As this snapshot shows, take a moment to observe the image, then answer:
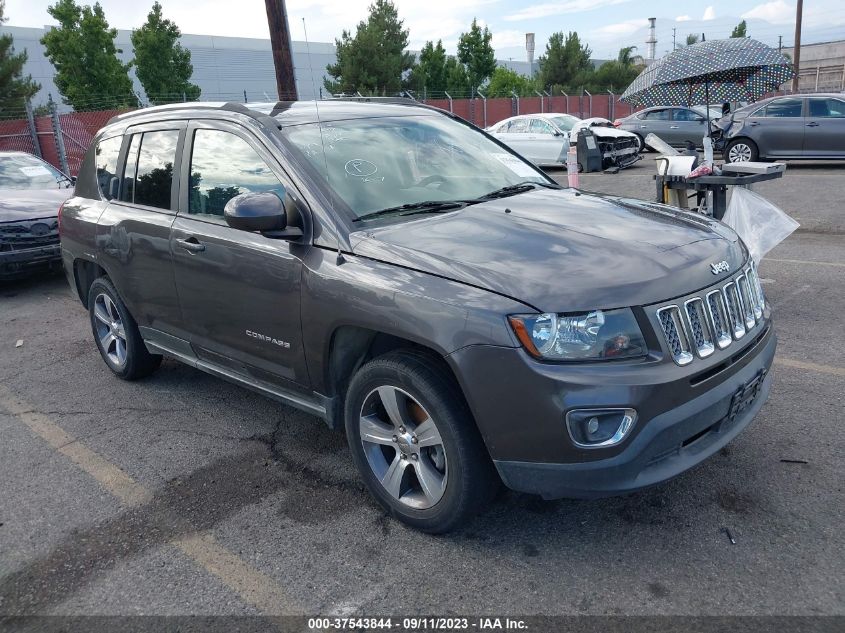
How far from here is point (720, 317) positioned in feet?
9.68

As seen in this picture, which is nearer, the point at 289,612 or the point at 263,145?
the point at 289,612

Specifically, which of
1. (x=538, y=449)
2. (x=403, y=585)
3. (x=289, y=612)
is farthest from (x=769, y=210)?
(x=289, y=612)

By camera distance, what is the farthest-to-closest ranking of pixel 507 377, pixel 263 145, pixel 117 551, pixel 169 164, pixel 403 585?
pixel 169 164, pixel 263 145, pixel 117 551, pixel 403 585, pixel 507 377

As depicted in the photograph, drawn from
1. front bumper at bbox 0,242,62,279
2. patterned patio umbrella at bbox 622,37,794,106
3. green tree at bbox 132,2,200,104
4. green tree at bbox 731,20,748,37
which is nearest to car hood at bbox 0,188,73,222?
front bumper at bbox 0,242,62,279

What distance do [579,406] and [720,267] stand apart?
1006 millimetres

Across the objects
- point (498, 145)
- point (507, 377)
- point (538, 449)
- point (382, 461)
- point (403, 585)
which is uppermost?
point (498, 145)

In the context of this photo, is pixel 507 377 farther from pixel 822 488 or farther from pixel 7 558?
pixel 7 558

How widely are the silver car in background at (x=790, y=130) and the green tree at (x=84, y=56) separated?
962 inches

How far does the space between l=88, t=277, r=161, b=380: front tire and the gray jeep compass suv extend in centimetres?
44

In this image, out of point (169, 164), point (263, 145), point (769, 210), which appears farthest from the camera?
point (769, 210)

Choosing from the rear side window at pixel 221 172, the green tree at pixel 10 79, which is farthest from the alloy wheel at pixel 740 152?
the green tree at pixel 10 79

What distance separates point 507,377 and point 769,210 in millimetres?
4242

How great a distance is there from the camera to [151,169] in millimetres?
4500

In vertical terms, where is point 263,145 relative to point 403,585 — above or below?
above
